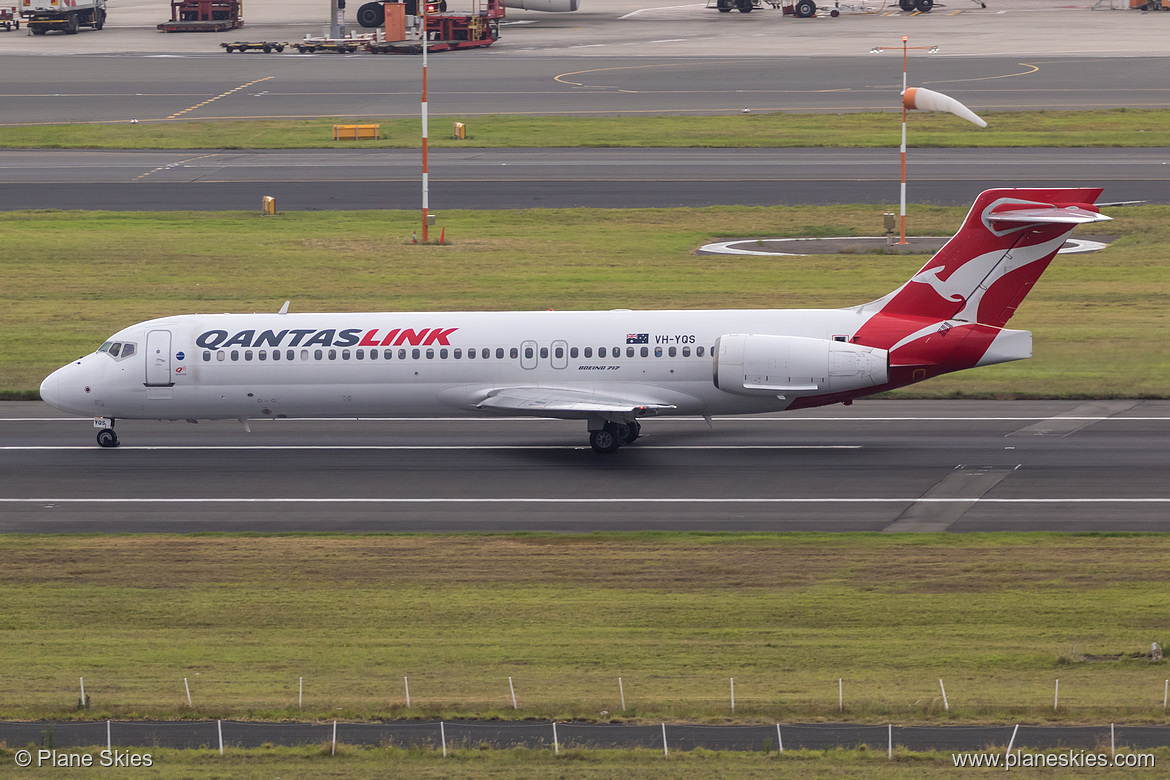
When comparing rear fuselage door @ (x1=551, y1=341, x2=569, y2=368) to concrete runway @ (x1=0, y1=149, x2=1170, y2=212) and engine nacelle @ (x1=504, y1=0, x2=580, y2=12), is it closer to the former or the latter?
concrete runway @ (x1=0, y1=149, x2=1170, y2=212)

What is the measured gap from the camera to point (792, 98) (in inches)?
3728

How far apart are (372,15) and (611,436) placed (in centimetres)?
9390

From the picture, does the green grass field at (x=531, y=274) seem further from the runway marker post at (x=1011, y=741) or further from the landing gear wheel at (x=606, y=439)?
the runway marker post at (x=1011, y=741)

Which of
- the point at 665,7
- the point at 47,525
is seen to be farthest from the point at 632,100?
the point at 47,525

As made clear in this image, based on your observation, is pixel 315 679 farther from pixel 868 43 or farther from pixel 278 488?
pixel 868 43

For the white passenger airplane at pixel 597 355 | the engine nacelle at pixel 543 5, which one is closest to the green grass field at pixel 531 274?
the white passenger airplane at pixel 597 355

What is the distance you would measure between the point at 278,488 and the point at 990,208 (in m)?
19.2

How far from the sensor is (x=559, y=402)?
36.8m

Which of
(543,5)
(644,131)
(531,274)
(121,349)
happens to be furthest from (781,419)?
(543,5)

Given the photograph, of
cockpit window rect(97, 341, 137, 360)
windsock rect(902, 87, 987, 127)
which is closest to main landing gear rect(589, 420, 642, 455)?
windsock rect(902, 87, 987, 127)

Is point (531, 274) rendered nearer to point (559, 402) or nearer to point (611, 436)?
point (611, 436)

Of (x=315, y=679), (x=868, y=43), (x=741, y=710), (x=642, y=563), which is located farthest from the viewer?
(x=868, y=43)

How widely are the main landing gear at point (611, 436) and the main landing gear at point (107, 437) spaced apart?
13.5m

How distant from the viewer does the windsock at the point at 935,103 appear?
1588 inches
